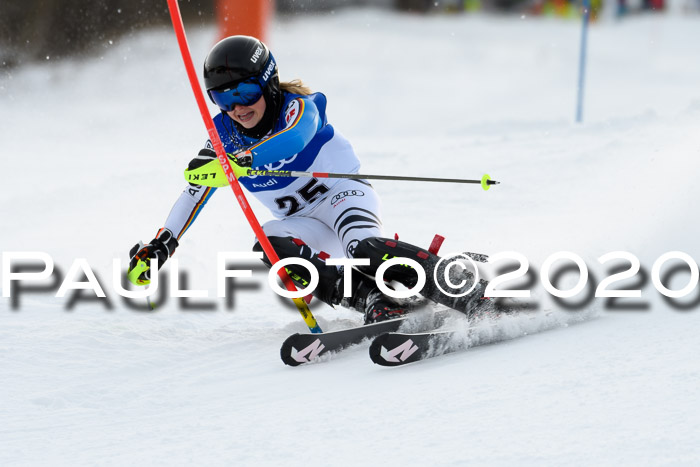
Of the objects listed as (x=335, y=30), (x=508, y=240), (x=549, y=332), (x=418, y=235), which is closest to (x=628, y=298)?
(x=549, y=332)

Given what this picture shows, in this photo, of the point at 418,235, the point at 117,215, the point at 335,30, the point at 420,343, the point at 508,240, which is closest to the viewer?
the point at 420,343

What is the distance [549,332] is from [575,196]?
2.48m

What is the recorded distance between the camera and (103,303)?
3.80 metres

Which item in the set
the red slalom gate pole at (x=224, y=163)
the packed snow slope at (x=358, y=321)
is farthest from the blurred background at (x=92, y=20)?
the red slalom gate pole at (x=224, y=163)

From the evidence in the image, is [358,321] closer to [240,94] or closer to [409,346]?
[409,346]

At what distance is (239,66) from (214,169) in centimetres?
38

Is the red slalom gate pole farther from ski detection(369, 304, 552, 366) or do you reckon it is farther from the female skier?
ski detection(369, 304, 552, 366)

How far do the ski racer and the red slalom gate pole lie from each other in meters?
0.04

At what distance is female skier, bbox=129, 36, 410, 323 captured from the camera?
3070 mm

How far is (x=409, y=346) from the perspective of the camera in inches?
106

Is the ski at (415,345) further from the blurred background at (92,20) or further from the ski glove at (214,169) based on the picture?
the blurred background at (92,20)

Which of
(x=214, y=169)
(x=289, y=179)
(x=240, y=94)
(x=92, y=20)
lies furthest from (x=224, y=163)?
(x=92, y=20)

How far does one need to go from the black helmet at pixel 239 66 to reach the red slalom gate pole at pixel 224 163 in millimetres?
62

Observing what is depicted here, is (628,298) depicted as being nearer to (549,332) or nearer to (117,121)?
(549,332)
